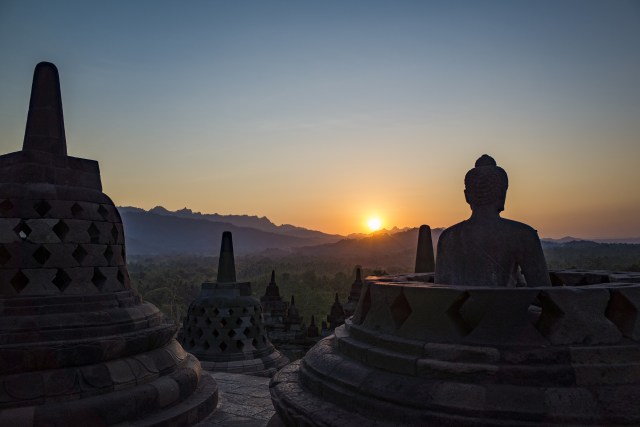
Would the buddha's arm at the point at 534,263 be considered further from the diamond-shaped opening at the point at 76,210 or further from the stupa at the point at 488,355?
the diamond-shaped opening at the point at 76,210

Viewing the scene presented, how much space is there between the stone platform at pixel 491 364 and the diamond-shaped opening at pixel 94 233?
340 centimetres

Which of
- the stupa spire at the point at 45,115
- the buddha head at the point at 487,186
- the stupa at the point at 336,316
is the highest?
the stupa spire at the point at 45,115

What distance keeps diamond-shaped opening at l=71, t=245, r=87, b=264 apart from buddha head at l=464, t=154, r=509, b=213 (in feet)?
14.5

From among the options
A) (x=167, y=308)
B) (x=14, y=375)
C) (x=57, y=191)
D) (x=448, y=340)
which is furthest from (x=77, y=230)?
(x=167, y=308)

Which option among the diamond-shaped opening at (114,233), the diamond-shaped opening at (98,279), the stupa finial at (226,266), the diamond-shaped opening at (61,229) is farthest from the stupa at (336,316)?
the diamond-shaped opening at (61,229)

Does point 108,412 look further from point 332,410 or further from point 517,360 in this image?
point 517,360

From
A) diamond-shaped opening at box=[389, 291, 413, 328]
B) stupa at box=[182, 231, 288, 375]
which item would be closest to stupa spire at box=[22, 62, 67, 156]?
diamond-shaped opening at box=[389, 291, 413, 328]

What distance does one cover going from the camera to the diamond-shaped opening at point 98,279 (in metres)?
5.62

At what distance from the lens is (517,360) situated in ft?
9.63

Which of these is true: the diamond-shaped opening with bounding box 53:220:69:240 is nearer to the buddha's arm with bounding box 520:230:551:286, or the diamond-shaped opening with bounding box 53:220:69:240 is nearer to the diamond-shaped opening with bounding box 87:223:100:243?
the diamond-shaped opening with bounding box 87:223:100:243

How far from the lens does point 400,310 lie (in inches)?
145

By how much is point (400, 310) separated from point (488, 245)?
3.09 feet

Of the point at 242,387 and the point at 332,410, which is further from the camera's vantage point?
the point at 242,387

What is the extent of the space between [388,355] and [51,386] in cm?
355
